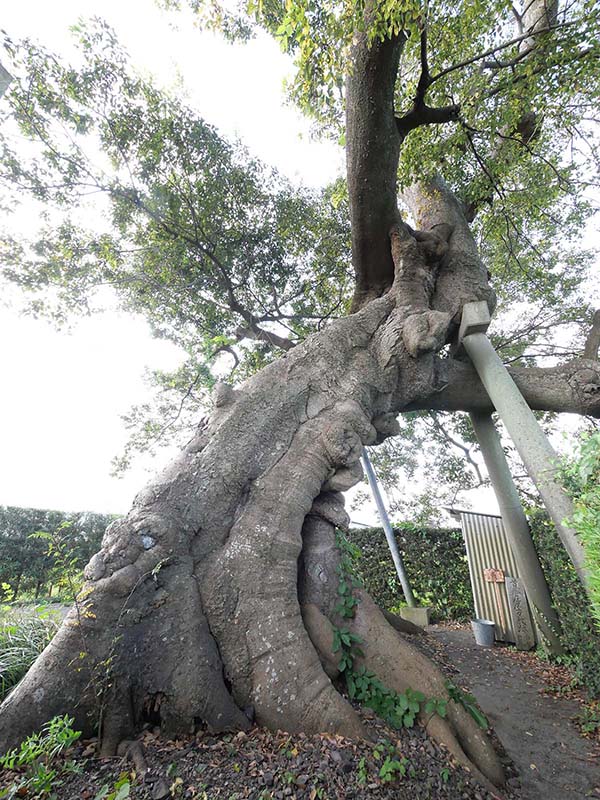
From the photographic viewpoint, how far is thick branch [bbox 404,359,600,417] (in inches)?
176

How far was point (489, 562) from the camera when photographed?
6.18 meters

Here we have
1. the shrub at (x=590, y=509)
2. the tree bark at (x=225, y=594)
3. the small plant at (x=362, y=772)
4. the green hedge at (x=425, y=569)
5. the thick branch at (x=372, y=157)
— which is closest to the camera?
the small plant at (x=362, y=772)

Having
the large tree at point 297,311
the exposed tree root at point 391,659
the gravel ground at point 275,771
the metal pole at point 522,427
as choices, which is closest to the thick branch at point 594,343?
the large tree at point 297,311

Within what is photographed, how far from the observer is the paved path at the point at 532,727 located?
237 centimetres

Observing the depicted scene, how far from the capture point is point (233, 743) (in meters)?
1.98

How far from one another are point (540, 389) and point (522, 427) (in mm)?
1191

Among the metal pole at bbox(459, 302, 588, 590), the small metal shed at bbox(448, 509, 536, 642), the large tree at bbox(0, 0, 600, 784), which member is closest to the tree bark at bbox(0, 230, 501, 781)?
the large tree at bbox(0, 0, 600, 784)

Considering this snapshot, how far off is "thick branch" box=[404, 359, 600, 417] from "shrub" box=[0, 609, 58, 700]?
452 centimetres

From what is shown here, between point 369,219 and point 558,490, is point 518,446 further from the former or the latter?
point 369,219

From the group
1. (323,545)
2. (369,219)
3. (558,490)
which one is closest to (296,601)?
(323,545)

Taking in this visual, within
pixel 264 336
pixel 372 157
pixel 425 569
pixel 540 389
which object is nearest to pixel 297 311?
pixel 264 336

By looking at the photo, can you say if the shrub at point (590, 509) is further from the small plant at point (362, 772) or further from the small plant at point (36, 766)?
the small plant at point (36, 766)

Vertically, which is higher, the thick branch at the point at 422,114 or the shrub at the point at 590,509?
the thick branch at the point at 422,114

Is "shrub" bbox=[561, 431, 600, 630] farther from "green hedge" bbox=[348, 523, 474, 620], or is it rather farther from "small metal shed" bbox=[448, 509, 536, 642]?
"green hedge" bbox=[348, 523, 474, 620]
